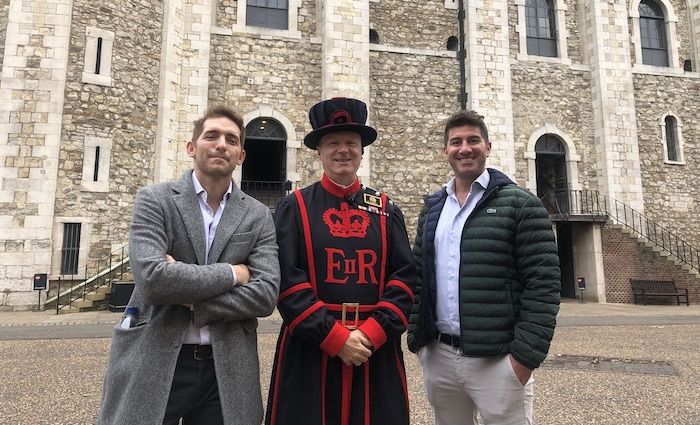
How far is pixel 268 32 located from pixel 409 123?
17.6 ft

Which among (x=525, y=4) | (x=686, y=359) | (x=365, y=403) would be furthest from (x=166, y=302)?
(x=525, y=4)

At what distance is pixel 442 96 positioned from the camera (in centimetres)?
1503

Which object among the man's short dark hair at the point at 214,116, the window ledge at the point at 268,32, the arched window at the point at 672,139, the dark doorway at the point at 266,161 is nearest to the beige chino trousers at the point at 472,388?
the man's short dark hair at the point at 214,116

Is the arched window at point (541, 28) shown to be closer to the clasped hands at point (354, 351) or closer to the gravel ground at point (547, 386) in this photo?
the gravel ground at point (547, 386)

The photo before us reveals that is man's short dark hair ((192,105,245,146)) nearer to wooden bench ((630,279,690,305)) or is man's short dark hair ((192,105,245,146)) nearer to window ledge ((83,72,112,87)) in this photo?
window ledge ((83,72,112,87))

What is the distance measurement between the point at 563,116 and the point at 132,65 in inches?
563

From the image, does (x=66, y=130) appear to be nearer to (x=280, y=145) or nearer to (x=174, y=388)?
(x=280, y=145)

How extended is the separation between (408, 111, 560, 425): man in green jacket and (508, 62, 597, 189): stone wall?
1381 centimetres

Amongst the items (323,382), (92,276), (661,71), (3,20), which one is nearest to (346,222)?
(323,382)

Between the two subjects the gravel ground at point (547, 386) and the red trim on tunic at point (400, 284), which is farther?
the gravel ground at point (547, 386)

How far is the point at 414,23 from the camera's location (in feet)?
50.1

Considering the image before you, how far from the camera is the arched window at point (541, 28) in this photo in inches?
649

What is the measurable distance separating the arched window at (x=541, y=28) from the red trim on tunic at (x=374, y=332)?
17.0m

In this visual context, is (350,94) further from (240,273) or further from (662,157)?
(240,273)
